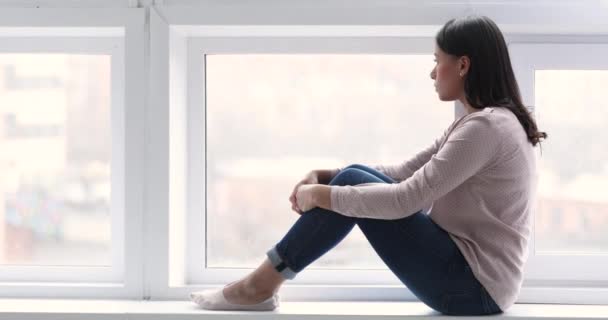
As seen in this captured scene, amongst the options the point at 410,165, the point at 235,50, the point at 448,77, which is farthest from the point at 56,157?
the point at 448,77

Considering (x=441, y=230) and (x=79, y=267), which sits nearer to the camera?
(x=441, y=230)

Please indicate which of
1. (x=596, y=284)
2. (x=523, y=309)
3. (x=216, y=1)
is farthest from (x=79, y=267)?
(x=596, y=284)

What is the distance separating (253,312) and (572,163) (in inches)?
40.7

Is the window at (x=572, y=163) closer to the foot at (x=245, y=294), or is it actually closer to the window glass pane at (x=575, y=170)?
the window glass pane at (x=575, y=170)

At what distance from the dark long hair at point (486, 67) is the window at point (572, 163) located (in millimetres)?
382

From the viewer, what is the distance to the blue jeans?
183 centimetres

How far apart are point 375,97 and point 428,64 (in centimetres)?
19

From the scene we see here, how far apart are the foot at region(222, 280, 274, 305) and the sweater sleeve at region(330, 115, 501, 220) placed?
33 centimetres

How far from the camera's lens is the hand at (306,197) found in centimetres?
186

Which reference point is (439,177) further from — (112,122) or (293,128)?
(112,122)

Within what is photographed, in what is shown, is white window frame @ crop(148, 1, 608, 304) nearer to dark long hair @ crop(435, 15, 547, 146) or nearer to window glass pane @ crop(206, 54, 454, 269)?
window glass pane @ crop(206, 54, 454, 269)

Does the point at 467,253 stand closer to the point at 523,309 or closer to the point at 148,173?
the point at 523,309

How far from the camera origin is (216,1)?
2145 mm

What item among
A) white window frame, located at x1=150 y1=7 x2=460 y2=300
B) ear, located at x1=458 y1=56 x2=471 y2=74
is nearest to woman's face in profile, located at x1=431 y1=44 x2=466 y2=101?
ear, located at x1=458 y1=56 x2=471 y2=74
